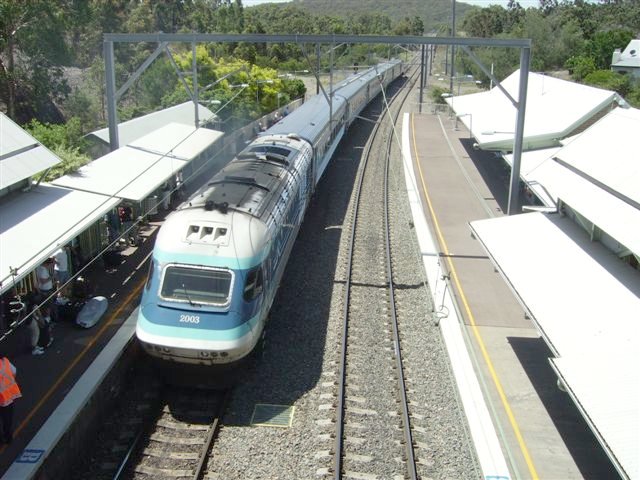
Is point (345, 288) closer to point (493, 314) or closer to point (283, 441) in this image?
point (493, 314)

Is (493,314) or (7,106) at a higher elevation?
(7,106)

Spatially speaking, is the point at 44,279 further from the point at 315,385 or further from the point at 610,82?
the point at 610,82

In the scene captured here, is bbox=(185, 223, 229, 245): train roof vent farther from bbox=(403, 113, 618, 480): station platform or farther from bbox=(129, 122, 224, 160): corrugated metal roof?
bbox=(129, 122, 224, 160): corrugated metal roof

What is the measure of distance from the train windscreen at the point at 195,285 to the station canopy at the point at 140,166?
14.6 ft

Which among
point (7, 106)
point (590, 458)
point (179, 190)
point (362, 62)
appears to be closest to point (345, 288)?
point (590, 458)

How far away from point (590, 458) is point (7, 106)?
30259 millimetres

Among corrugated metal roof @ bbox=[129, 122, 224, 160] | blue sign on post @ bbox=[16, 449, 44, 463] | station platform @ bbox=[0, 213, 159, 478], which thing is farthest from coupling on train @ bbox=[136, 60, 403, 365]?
corrugated metal roof @ bbox=[129, 122, 224, 160]

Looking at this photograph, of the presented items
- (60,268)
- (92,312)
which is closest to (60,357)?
(92,312)

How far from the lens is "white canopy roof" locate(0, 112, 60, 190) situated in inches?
533

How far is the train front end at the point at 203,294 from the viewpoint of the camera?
36.2 ft

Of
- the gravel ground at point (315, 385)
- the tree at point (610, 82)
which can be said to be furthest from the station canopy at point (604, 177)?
the tree at point (610, 82)

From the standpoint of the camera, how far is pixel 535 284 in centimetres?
1230

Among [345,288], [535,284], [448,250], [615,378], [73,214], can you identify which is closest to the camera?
[615,378]

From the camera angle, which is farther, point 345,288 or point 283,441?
point 345,288
